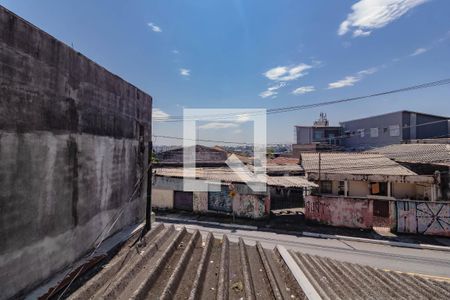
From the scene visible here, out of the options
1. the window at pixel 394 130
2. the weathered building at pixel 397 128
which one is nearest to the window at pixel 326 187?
the weathered building at pixel 397 128

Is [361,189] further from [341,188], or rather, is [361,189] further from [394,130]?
[394,130]

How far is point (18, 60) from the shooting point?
3.28m

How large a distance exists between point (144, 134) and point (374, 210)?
1609 centimetres

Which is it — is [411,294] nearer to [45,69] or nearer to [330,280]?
[330,280]

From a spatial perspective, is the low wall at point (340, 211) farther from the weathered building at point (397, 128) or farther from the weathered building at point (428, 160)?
the weathered building at point (397, 128)

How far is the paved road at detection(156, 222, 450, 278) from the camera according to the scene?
448 inches

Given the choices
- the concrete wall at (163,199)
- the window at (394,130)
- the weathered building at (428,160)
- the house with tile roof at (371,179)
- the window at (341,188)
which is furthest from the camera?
the window at (394,130)

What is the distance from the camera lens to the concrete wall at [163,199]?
20250 mm

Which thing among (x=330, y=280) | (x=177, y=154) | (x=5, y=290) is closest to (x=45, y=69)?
(x=5, y=290)

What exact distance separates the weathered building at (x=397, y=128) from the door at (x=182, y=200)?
25.9 metres

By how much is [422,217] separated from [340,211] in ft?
14.3

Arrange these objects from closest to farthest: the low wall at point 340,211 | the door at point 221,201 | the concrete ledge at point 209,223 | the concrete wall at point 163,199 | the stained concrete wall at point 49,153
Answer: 1. the stained concrete wall at point 49,153
2. the low wall at point 340,211
3. the concrete ledge at point 209,223
4. the door at point 221,201
5. the concrete wall at point 163,199

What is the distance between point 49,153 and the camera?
12.3 feet

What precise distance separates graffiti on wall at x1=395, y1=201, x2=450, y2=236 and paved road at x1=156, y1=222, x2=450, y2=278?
2060 mm
